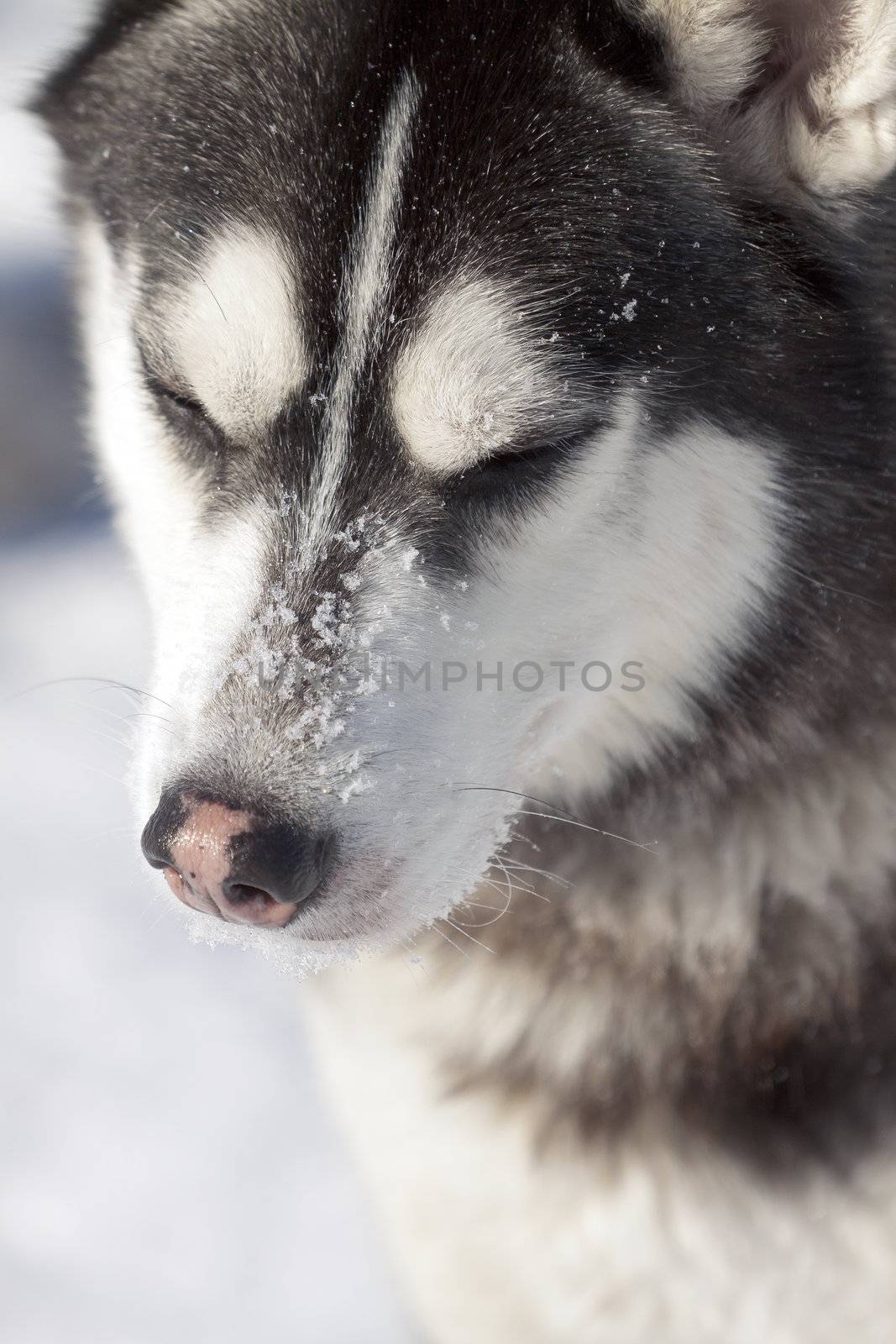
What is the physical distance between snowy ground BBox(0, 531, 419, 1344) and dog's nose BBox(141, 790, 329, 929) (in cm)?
51

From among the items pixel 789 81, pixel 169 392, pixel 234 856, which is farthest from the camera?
pixel 169 392

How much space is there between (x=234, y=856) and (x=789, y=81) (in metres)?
0.88

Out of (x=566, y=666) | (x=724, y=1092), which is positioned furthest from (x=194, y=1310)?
(x=566, y=666)

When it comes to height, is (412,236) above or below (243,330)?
above

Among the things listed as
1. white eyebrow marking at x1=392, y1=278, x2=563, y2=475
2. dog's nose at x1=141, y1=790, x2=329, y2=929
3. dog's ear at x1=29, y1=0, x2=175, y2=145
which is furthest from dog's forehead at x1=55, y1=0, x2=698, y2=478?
dog's nose at x1=141, y1=790, x2=329, y2=929

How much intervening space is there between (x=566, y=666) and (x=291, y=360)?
40 centimetres

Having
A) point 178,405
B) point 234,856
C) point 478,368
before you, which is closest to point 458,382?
point 478,368

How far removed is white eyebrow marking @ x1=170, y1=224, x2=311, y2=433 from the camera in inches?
47.3

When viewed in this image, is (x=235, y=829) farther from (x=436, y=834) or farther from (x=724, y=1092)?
(x=724, y=1092)

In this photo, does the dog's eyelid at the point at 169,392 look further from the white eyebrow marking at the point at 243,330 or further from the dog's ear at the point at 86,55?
the dog's ear at the point at 86,55

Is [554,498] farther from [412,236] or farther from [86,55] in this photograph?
[86,55]

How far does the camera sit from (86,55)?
1.51m

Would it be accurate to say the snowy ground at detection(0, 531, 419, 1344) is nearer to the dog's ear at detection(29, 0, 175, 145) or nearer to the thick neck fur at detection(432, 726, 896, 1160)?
the thick neck fur at detection(432, 726, 896, 1160)

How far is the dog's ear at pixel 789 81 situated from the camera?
1099mm
